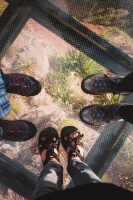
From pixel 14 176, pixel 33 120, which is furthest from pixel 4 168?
pixel 33 120

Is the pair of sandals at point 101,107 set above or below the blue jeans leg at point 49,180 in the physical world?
above

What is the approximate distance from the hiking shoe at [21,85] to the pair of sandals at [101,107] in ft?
1.26

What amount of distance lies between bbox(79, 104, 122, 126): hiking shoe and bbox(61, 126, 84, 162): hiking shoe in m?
0.12

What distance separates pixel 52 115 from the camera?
290 centimetres

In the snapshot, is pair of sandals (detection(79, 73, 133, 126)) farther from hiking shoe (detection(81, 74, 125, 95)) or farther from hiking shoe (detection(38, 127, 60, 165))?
hiking shoe (detection(38, 127, 60, 165))

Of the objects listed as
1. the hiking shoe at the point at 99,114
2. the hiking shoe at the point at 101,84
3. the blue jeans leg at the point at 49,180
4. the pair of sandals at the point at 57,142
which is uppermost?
the hiking shoe at the point at 101,84

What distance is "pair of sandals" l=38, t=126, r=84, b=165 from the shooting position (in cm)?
258

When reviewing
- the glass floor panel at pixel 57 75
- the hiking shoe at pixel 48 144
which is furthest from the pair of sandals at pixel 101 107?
the hiking shoe at pixel 48 144

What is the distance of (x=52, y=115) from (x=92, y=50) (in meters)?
0.63

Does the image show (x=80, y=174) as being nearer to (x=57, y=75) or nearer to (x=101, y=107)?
(x=101, y=107)

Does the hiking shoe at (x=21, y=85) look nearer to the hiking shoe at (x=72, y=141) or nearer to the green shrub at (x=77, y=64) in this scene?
the hiking shoe at (x=72, y=141)

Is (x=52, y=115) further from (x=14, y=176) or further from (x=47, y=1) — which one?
(x=47, y=1)

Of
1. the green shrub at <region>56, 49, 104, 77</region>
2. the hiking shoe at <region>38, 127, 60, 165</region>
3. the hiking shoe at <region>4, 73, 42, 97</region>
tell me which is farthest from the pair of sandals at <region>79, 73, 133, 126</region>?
the green shrub at <region>56, 49, 104, 77</region>

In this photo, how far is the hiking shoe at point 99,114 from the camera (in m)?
2.59
